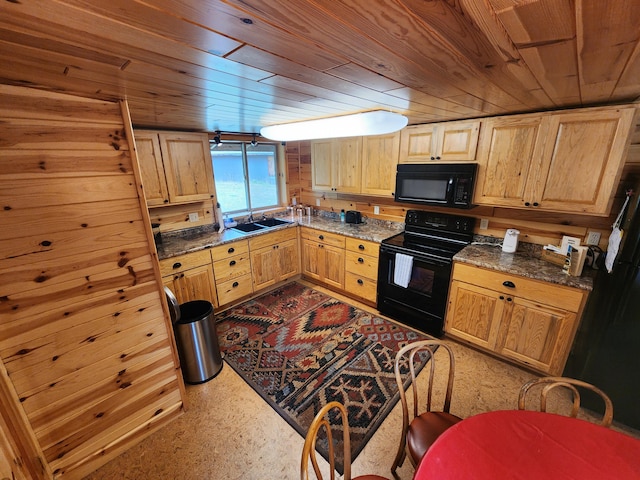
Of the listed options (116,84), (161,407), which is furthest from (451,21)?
(161,407)

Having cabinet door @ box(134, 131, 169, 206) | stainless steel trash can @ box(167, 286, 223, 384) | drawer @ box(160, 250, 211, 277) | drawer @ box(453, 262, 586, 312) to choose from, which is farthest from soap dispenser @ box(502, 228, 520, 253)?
cabinet door @ box(134, 131, 169, 206)

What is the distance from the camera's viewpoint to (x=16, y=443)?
4.20 feet

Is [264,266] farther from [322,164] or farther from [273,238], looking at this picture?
[322,164]

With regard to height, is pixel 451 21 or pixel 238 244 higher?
pixel 451 21

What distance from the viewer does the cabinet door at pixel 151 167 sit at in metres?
2.62

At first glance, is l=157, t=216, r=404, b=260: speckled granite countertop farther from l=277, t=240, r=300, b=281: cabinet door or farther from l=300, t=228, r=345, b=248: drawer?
l=277, t=240, r=300, b=281: cabinet door

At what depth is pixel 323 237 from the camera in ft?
11.8

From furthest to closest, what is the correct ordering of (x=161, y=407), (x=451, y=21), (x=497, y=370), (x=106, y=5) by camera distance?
1. (x=497, y=370)
2. (x=161, y=407)
3. (x=451, y=21)
4. (x=106, y=5)

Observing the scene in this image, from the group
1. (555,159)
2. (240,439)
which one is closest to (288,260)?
(240,439)

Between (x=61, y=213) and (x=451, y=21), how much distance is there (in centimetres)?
185

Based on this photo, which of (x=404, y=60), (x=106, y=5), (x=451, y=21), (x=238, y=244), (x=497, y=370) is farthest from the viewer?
(x=238, y=244)

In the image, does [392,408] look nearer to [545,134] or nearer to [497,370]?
[497,370]

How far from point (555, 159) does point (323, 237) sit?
2.41 m

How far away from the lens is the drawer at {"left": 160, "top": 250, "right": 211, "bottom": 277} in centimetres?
264
